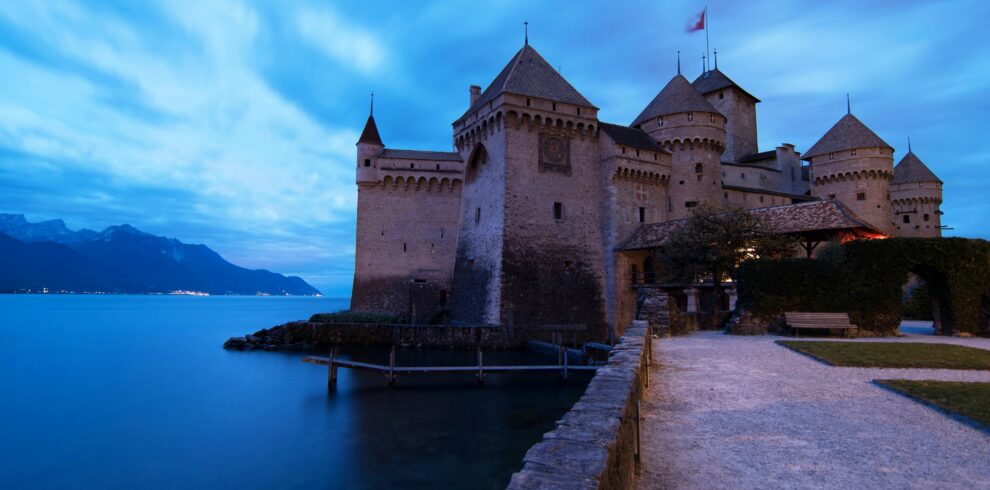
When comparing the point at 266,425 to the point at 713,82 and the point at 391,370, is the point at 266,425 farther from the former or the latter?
the point at 713,82

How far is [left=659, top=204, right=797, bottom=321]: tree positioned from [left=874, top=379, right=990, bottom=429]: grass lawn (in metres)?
13.2

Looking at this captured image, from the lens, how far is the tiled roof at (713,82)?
41.3 meters

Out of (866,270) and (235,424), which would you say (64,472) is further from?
(866,270)

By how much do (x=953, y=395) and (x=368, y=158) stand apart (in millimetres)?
28991

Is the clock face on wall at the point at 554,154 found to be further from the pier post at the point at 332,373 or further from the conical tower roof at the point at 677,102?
the pier post at the point at 332,373

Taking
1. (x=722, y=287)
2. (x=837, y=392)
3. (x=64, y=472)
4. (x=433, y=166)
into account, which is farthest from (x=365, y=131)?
(x=837, y=392)

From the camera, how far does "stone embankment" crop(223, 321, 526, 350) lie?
26000 millimetres

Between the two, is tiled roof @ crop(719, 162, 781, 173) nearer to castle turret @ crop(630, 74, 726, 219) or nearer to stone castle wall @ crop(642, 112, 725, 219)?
castle turret @ crop(630, 74, 726, 219)

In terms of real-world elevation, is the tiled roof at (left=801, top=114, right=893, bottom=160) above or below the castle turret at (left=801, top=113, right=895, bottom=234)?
above

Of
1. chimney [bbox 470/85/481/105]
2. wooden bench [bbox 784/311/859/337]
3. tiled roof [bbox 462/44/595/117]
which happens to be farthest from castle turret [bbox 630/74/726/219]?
wooden bench [bbox 784/311/859/337]

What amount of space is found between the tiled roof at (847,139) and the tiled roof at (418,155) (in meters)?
25.9

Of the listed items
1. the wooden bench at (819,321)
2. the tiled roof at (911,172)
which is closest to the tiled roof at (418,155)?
the wooden bench at (819,321)

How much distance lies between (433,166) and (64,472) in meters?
23.1

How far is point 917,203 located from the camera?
131 ft
